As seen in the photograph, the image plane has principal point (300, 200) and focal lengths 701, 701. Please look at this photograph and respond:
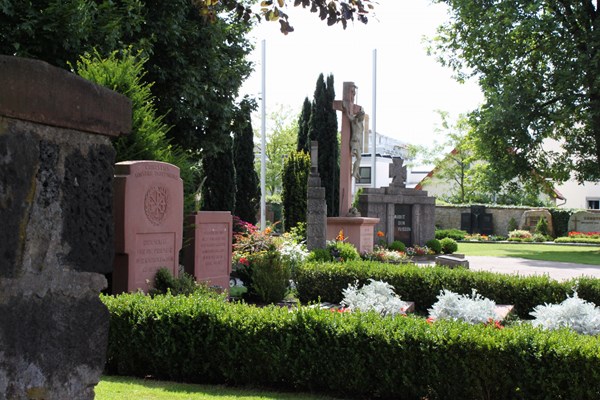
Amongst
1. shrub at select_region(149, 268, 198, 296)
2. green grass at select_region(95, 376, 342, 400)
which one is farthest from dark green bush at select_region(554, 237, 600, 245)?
green grass at select_region(95, 376, 342, 400)

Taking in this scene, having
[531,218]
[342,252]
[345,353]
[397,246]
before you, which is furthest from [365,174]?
[345,353]

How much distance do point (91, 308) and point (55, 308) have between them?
0.18 metres

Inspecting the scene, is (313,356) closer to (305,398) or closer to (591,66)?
(305,398)

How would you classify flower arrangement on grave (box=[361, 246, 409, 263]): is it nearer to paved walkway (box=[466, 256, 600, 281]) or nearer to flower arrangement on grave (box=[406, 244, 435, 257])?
paved walkway (box=[466, 256, 600, 281])

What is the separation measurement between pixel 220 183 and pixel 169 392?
53.9ft

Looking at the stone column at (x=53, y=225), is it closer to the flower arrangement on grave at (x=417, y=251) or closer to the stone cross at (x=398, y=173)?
the flower arrangement on grave at (x=417, y=251)

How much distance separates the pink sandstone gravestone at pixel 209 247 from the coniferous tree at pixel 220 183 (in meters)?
9.69

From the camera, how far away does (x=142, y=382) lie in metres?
6.59

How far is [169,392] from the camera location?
603 centimetres

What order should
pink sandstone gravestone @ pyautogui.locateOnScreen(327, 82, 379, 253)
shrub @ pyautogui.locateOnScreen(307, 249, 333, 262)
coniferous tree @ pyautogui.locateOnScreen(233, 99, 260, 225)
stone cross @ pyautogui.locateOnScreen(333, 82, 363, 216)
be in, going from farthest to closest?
coniferous tree @ pyautogui.locateOnScreen(233, 99, 260, 225) < stone cross @ pyautogui.locateOnScreen(333, 82, 363, 216) < pink sandstone gravestone @ pyautogui.locateOnScreen(327, 82, 379, 253) < shrub @ pyautogui.locateOnScreen(307, 249, 333, 262)

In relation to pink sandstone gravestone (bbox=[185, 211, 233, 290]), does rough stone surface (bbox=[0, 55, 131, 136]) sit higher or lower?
higher

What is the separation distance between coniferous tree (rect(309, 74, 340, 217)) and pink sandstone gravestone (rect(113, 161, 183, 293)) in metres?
21.2

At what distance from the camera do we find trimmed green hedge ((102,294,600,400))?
19.4 ft

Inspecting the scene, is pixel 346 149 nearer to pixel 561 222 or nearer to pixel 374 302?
pixel 374 302
